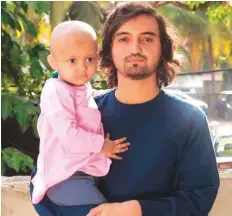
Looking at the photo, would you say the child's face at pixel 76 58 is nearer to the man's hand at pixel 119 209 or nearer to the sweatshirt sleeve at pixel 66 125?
the sweatshirt sleeve at pixel 66 125

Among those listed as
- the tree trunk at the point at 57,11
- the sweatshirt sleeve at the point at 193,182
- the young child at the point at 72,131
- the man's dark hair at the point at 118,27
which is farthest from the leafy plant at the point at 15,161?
the tree trunk at the point at 57,11

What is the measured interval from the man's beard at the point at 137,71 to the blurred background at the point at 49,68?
17 cm

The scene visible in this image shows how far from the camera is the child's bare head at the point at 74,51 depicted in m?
1.43

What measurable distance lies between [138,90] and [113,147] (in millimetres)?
188

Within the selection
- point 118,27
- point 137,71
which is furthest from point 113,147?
point 118,27

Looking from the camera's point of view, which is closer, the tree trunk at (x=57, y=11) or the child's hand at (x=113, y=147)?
the child's hand at (x=113, y=147)

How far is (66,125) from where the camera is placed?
4.60 ft

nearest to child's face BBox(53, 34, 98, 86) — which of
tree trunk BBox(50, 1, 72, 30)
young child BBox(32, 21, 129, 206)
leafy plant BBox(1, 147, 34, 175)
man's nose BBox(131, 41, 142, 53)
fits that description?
young child BBox(32, 21, 129, 206)

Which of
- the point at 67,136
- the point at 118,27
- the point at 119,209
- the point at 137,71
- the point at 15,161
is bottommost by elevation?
the point at 15,161

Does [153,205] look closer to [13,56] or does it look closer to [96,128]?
[96,128]

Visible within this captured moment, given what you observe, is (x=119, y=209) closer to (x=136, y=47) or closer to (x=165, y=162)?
(x=165, y=162)

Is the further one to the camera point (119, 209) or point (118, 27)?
point (118, 27)

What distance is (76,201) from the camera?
4.76 feet

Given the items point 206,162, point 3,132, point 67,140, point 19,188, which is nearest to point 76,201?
point 67,140
